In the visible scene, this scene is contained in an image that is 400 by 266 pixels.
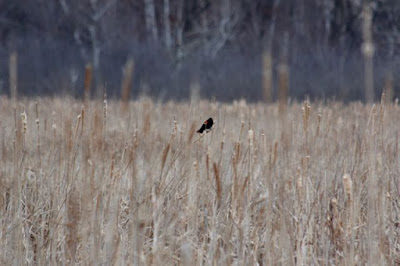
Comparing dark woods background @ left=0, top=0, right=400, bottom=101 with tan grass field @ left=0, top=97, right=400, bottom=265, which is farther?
dark woods background @ left=0, top=0, right=400, bottom=101

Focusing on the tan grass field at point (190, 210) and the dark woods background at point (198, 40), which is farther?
the dark woods background at point (198, 40)

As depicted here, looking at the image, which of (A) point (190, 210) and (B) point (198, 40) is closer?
(A) point (190, 210)

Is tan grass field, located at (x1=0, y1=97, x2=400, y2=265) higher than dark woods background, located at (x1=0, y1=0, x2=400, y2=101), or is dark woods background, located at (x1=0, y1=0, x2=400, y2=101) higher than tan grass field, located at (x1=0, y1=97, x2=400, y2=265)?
dark woods background, located at (x1=0, y1=0, x2=400, y2=101)

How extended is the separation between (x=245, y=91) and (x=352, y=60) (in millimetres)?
2979

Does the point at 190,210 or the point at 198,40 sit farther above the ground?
the point at 198,40

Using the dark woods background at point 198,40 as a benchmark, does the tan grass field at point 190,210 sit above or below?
below

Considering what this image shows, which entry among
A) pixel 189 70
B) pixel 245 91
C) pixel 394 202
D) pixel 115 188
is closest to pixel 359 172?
pixel 394 202

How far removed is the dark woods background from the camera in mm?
9633

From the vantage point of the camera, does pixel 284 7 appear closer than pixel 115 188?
No

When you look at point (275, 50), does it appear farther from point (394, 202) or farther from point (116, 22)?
point (394, 202)

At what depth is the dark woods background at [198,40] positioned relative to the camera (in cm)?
963

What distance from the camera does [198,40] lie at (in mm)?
11484

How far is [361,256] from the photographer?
136cm

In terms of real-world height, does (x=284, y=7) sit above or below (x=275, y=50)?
above
